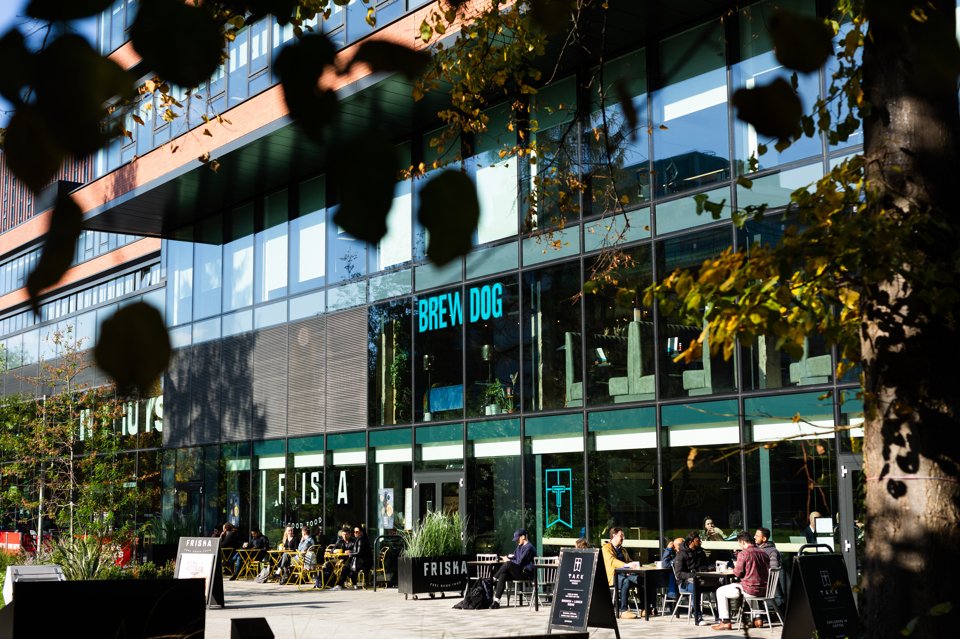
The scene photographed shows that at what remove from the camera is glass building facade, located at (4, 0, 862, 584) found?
17.2 m

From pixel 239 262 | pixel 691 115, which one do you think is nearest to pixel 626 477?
pixel 691 115

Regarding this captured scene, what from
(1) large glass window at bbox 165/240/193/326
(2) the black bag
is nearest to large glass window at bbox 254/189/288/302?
(1) large glass window at bbox 165/240/193/326

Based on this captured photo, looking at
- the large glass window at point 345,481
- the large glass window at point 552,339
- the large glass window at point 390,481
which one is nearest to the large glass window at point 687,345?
the large glass window at point 552,339

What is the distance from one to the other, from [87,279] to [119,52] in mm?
44574

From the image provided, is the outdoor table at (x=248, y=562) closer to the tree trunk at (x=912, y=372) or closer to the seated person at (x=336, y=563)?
the seated person at (x=336, y=563)

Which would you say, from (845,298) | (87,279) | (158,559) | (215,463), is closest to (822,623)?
(845,298)

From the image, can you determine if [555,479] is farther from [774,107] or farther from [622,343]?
[774,107]

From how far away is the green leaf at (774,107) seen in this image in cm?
176

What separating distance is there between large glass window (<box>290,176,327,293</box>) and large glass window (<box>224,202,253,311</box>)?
202 centimetres

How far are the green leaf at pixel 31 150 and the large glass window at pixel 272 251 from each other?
2618 cm

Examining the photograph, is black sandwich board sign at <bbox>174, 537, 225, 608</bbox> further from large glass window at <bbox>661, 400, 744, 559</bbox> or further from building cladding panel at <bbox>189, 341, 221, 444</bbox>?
building cladding panel at <bbox>189, 341, 221, 444</bbox>

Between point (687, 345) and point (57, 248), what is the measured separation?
1727 cm

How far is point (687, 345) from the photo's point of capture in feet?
60.0

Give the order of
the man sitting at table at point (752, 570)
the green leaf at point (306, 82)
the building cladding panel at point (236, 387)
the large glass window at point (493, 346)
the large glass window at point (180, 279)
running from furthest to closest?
the large glass window at point (180, 279) → the building cladding panel at point (236, 387) → the large glass window at point (493, 346) → the man sitting at table at point (752, 570) → the green leaf at point (306, 82)
